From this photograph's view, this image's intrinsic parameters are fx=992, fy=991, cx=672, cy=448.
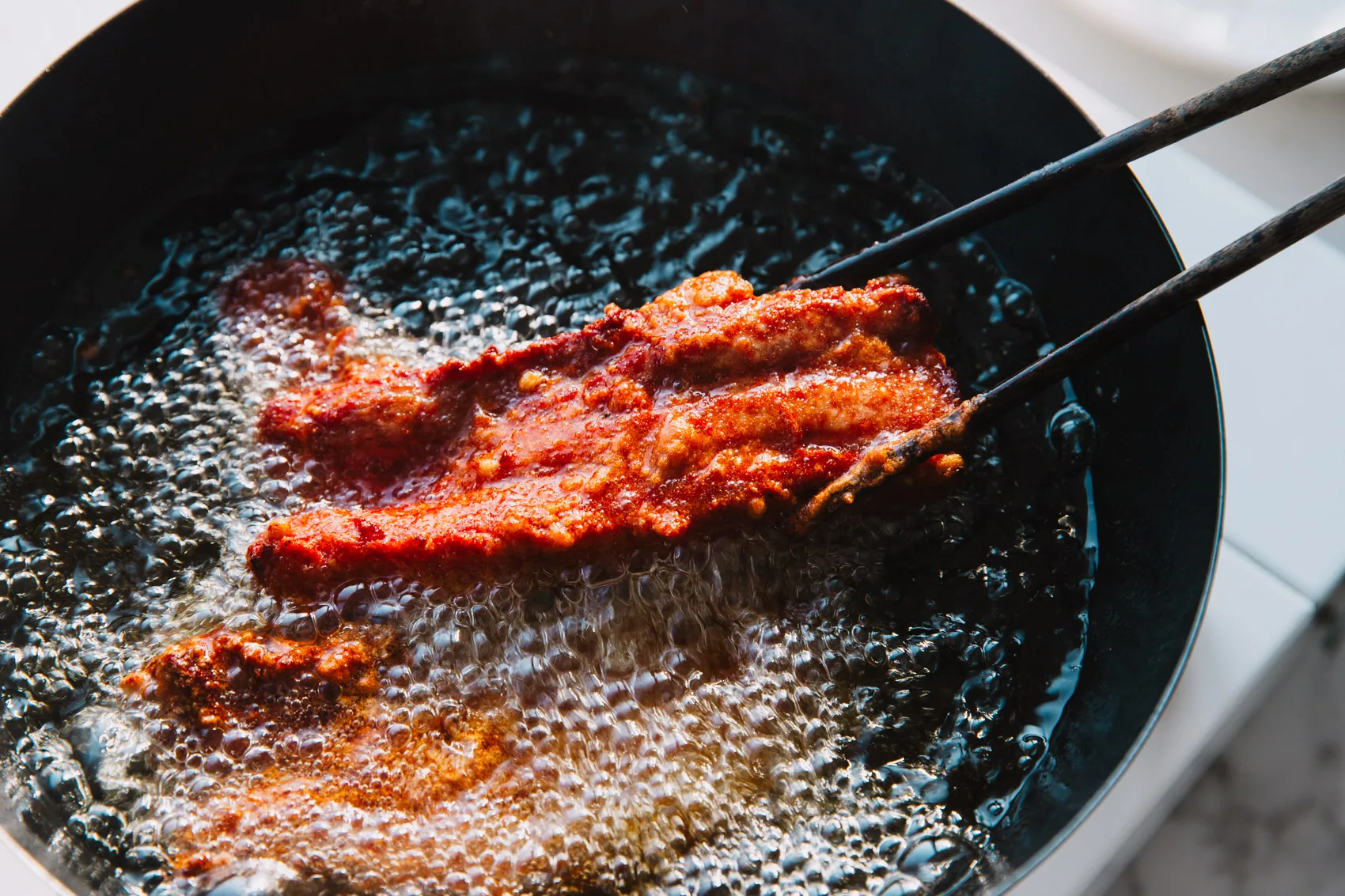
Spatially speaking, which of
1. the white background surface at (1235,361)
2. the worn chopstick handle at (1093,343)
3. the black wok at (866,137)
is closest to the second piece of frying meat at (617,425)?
the worn chopstick handle at (1093,343)

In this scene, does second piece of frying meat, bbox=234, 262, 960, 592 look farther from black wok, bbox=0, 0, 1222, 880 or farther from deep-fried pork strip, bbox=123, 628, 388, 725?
black wok, bbox=0, 0, 1222, 880

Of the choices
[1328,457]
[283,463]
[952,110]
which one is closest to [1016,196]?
[952,110]

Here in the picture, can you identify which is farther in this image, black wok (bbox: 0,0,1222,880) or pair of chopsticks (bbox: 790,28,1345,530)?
black wok (bbox: 0,0,1222,880)

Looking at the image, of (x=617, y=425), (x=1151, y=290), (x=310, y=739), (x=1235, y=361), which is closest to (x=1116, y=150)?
(x=1151, y=290)

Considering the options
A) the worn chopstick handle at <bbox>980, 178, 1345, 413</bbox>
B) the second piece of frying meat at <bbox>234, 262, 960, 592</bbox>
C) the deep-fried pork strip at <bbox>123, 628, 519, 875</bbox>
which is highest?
the worn chopstick handle at <bbox>980, 178, 1345, 413</bbox>

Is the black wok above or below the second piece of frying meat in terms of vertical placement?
above

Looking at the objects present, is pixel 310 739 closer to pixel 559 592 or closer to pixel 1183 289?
pixel 559 592

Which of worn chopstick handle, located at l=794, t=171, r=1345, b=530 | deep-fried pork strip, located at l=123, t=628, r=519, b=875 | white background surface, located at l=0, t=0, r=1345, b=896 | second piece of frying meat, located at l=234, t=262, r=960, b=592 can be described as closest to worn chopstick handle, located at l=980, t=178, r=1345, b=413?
worn chopstick handle, located at l=794, t=171, r=1345, b=530
